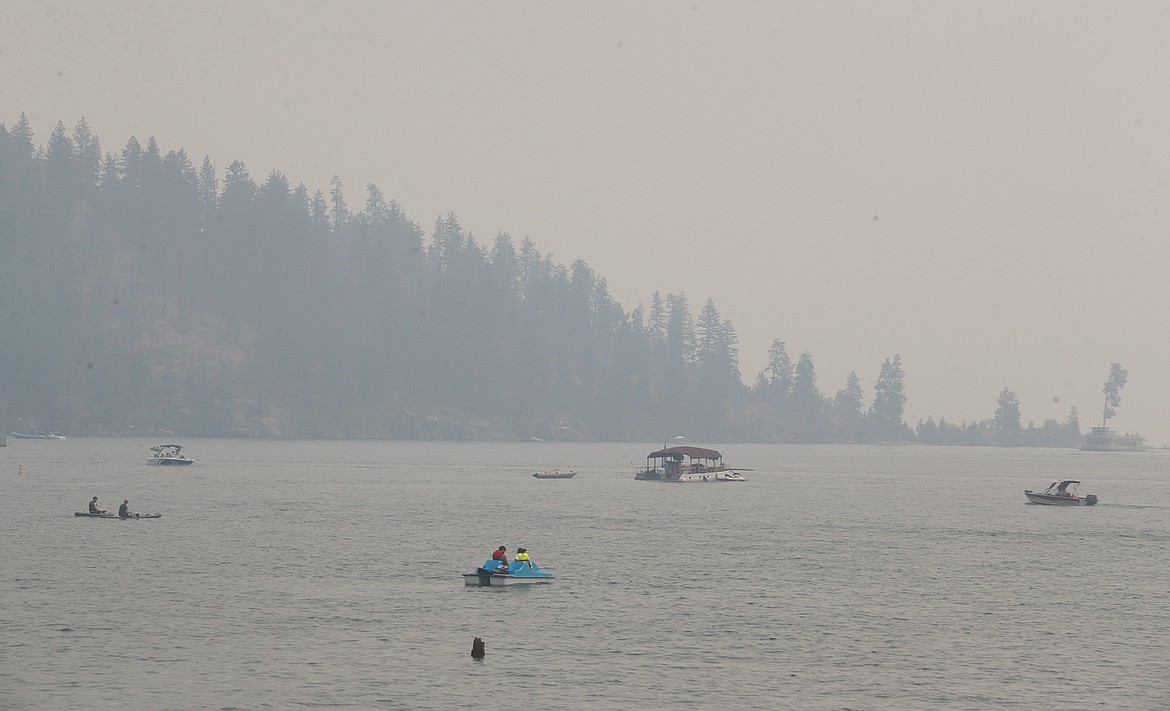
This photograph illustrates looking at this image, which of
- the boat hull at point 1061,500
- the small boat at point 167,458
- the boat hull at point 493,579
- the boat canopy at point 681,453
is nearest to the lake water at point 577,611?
the boat hull at point 493,579

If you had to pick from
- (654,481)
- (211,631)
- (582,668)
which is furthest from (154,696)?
(654,481)

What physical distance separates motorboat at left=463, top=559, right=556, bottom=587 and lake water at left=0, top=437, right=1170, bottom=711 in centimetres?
81

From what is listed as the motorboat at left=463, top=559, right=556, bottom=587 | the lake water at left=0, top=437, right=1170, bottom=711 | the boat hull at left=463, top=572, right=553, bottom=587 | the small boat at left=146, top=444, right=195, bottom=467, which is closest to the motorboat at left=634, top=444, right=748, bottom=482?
the lake water at left=0, top=437, right=1170, bottom=711

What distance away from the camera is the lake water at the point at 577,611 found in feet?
153

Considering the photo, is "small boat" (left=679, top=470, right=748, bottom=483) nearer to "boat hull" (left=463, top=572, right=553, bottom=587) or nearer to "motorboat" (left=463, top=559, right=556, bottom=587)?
"motorboat" (left=463, top=559, right=556, bottom=587)

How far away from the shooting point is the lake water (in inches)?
1832

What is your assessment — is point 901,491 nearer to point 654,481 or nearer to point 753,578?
point 654,481

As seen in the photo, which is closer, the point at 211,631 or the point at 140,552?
the point at 211,631

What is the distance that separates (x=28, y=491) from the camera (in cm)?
12925

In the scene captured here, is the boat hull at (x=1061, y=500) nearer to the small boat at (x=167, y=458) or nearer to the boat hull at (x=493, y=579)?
the boat hull at (x=493, y=579)

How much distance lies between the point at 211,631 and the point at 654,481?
5075 inches

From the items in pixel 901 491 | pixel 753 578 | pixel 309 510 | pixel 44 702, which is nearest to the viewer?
pixel 44 702

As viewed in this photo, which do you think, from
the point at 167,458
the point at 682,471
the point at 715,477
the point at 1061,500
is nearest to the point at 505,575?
the point at 1061,500

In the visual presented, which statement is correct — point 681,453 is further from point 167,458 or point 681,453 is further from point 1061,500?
point 167,458
